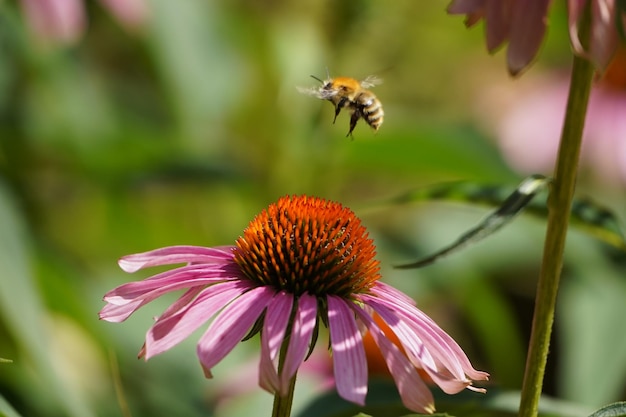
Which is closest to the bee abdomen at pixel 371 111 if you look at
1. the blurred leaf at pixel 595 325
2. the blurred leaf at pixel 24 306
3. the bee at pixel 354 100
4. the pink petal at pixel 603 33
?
the bee at pixel 354 100

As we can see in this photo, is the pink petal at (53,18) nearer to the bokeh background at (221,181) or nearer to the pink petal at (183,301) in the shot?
the bokeh background at (221,181)

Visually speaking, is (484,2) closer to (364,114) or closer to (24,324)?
(364,114)

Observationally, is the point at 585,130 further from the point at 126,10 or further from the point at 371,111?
the point at 371,111

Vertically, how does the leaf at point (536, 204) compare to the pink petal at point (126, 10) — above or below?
below

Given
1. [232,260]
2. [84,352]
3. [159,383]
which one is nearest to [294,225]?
[232,260]

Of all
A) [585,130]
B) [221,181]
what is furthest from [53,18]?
[585,130]

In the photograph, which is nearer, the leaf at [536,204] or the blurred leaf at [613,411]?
the blurred leaf at [613,411]

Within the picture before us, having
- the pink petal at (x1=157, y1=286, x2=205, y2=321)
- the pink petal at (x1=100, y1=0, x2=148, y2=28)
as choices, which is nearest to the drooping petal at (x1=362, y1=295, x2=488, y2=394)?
the pink petal at (x1=157, y1=286, x2=205, y2=321)
